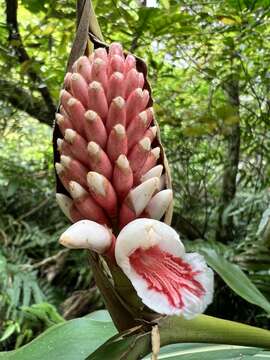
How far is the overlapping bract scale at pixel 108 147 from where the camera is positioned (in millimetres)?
546

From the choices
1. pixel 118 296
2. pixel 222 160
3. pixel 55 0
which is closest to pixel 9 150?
pixel 222 160

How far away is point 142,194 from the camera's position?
1.81 ft

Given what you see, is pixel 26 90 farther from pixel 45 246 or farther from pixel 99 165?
pixel 99 165

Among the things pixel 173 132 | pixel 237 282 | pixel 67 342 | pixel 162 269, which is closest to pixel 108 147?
pixel 162 269

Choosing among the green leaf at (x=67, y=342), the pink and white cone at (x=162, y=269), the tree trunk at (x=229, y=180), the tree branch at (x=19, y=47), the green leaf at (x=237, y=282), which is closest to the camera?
the pink and white cone at (x=162, y=269)

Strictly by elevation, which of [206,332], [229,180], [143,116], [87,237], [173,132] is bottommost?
[229,180]

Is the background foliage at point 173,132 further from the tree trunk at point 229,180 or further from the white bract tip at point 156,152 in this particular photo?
the white bract tip at point 156,152

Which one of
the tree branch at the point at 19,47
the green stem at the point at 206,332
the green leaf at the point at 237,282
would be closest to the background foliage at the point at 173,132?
the tree branch at the point at 19,47

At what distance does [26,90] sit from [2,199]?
29.5 inches

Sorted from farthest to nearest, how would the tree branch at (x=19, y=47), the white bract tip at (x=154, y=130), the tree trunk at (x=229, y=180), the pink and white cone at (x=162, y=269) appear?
the tree trunk at (x=229, y=180), the tree branch at (x=19, y=47), the white bract tip at (x=154, y=130), the pink and white cone at (x=162, y=269)

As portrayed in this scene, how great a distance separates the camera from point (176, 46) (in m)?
2.20

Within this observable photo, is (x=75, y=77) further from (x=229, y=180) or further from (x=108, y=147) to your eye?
(x=229, y=180)

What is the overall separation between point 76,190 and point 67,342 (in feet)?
1.16

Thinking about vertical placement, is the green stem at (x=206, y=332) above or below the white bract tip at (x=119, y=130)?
below
